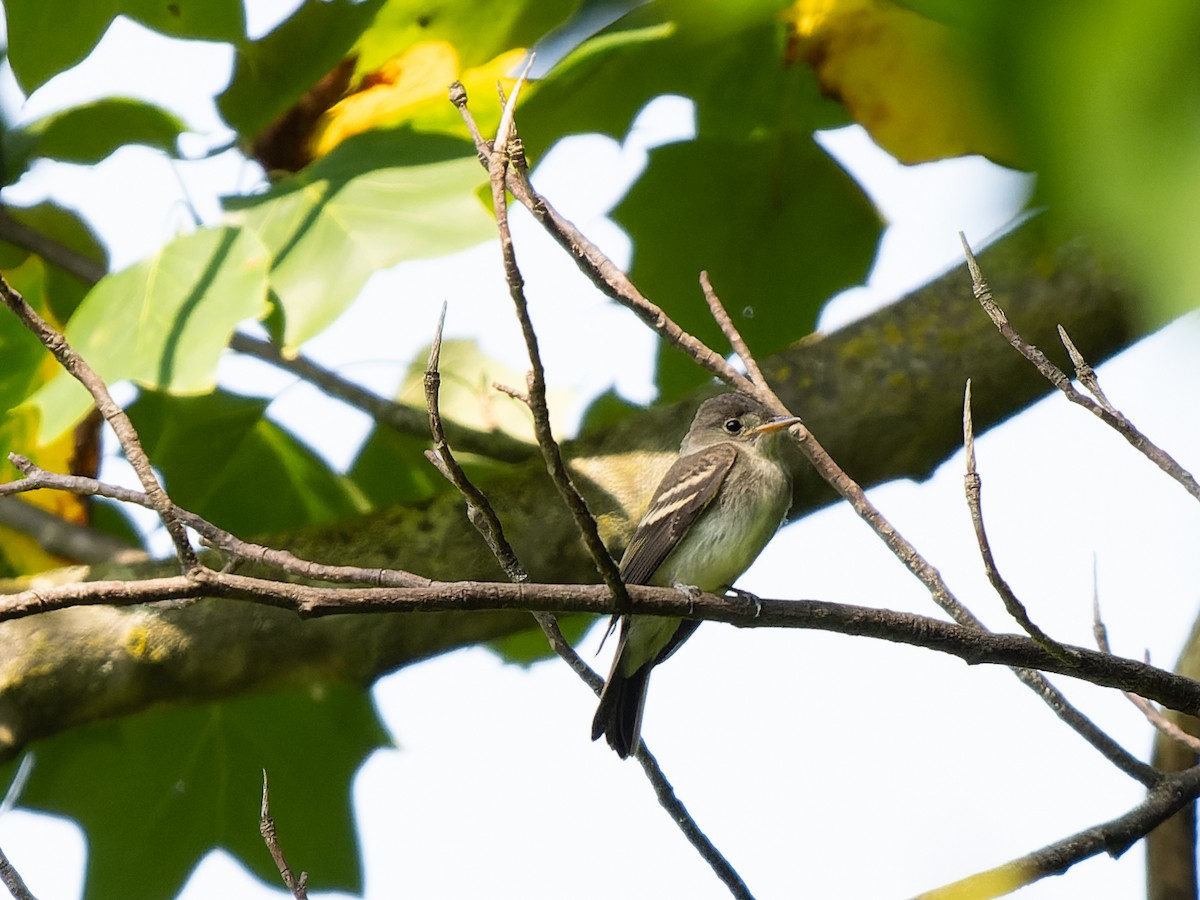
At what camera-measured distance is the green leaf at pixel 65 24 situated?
9.25 feet

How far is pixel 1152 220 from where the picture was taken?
0.58 metres

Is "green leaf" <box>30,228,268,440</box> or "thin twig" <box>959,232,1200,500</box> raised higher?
"green leaf" <box>30,228,268,440</box>

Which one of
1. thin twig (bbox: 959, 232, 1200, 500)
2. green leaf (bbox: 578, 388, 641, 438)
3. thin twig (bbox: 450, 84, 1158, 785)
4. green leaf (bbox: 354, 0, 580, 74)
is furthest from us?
green leaf (bbox: 578, 388, 641, 438)

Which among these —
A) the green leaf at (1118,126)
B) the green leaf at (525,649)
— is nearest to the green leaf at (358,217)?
the green leaf at (525,649)

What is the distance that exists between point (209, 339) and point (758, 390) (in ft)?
3.97

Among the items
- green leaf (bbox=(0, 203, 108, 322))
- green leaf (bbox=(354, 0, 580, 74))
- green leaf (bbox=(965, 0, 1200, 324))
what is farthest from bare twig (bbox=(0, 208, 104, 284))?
green leaf (bbox=(965, 0, 1200, 324))

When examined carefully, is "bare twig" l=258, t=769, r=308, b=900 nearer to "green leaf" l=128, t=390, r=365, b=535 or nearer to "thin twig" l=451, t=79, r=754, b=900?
"thin twig" l=451, t=79, r=754, b=900

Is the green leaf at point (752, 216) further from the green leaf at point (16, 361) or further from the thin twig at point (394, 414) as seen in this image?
the green leaf at point (16, 361)

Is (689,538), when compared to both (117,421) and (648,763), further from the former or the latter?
(117,421)

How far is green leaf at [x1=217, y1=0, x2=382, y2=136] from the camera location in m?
3.24

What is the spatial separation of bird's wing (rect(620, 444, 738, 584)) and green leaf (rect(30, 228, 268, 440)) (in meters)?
1.30

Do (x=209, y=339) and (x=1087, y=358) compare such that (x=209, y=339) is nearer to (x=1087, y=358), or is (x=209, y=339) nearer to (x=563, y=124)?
(x=563, y=124)

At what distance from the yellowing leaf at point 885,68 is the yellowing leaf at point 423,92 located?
0.77 m

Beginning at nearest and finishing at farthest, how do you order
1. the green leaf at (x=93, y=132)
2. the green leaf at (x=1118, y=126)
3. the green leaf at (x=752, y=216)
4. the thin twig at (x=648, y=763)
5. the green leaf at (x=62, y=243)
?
the green leaf at (x=1118, y=126)
the thin twig at (x=648, y=763)
the green leaf at (x=93, y=132)
the green leaf at (x=752, y=216)
the green leaf at (x=62, y=243)
